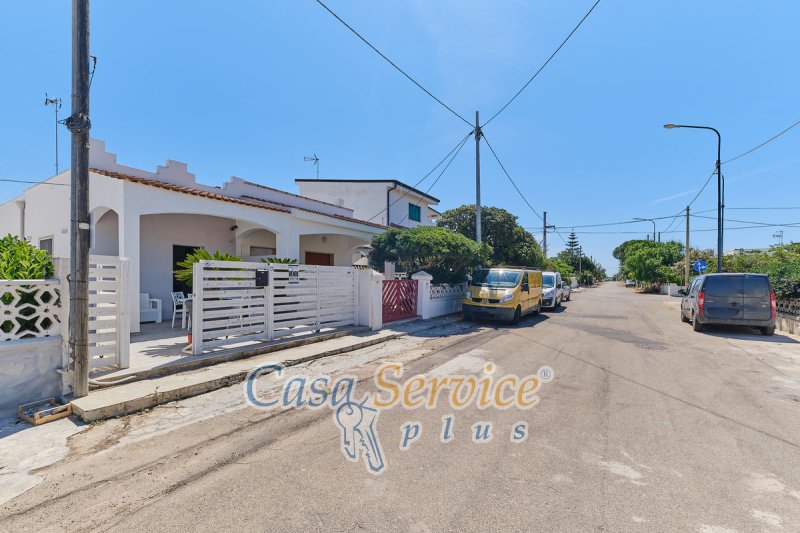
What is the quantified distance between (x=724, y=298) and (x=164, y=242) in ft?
53.7

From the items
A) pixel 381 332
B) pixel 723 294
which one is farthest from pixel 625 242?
pixel 381 332

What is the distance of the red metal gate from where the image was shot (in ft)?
39.1

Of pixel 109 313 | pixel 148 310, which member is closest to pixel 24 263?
pixel 109 313

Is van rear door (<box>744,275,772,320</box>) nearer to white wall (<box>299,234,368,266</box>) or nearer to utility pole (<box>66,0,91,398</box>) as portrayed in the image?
white wall (<box>299,234,368,266</box>)

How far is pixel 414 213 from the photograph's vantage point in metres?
25.8

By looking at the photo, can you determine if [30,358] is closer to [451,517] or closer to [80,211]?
[80,211]

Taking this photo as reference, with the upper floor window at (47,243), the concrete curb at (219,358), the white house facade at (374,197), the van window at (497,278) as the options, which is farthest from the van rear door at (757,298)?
the upper floor window at (47,243)

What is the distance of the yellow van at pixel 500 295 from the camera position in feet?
41.7

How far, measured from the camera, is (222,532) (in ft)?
8.28

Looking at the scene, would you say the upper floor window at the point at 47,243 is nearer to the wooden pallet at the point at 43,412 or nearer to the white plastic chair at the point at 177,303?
the white plastic chair at the point at 177,303

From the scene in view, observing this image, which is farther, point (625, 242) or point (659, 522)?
point (625, 242)

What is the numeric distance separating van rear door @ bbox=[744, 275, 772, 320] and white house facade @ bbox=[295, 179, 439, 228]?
15603mm

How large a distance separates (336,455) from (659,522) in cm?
255

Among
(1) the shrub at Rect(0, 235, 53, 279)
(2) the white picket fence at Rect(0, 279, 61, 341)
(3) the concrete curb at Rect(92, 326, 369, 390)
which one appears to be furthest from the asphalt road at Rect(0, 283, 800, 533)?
(1) the shrub at Rect(0, 235, 53, 279)
